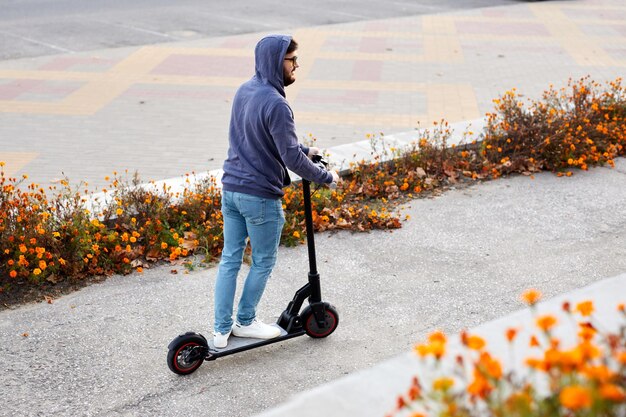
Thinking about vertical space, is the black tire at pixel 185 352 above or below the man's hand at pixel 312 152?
below

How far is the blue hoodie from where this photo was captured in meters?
3.87

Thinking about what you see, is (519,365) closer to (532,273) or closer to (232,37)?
(532,273)

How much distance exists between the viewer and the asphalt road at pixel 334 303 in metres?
4.06

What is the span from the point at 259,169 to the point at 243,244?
0.49 meters

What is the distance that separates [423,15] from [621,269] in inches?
483

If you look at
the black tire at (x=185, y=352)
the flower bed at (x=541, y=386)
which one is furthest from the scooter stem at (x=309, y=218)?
the flower bed at (x=541, y=386)

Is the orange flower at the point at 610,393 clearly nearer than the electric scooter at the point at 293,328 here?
Yes

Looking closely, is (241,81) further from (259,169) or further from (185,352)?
(185,352)

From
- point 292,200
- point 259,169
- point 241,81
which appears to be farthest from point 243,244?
point 241,81

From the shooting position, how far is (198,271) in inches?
213

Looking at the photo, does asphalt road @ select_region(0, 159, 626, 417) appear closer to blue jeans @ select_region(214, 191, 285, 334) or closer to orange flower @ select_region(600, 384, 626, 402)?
blue jeans @ select_region(214, 191, 285, 334)

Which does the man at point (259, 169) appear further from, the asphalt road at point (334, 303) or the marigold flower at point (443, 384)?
the marigold flower at point (443, 384)

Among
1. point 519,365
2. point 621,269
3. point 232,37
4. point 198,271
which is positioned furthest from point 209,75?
point 519,365

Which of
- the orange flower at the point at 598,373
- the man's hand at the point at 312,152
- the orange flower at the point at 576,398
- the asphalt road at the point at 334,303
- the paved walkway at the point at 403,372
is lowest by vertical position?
the asphalt road at the point at 334,303
